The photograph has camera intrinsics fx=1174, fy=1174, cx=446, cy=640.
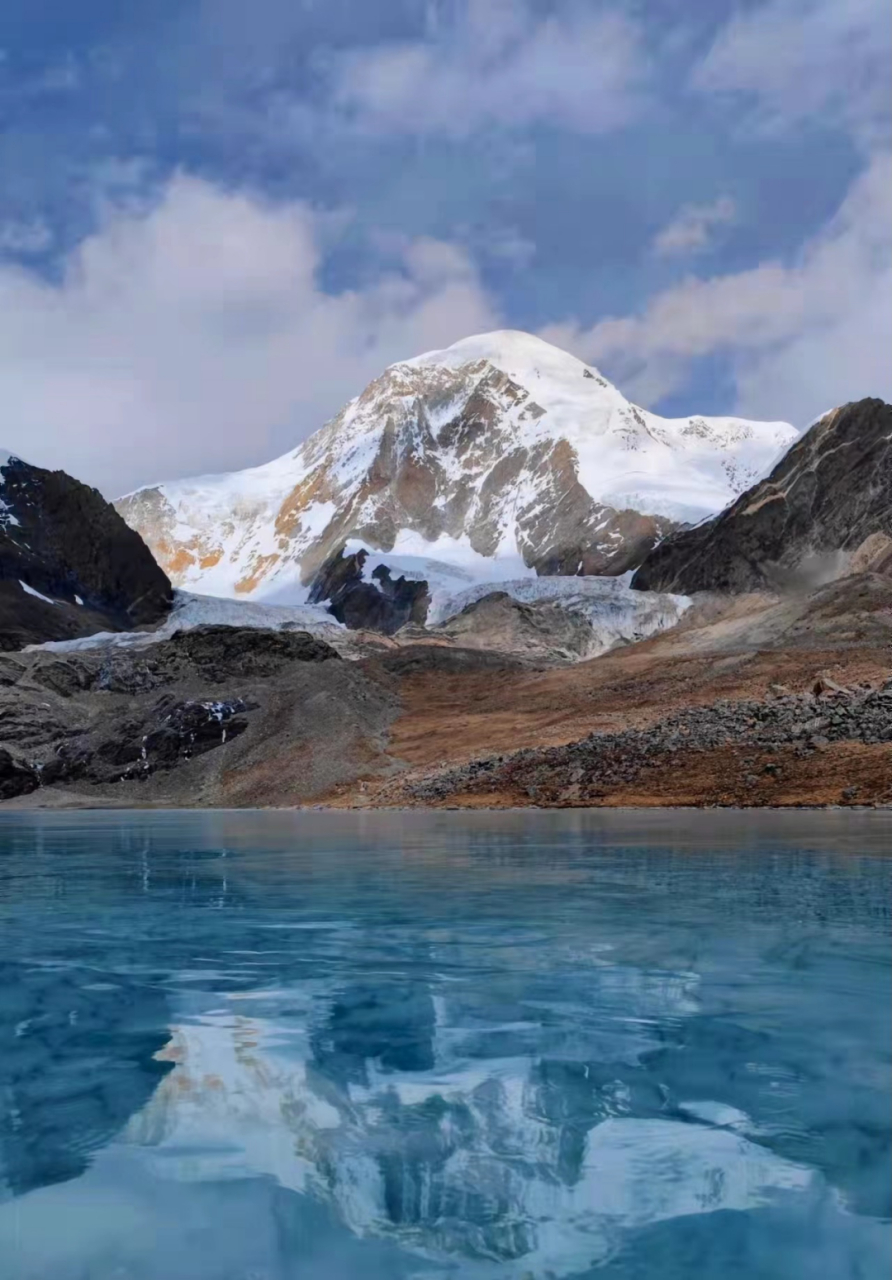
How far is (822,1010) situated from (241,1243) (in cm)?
588

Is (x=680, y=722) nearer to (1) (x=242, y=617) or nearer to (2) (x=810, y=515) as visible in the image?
(2) (x=810, y=515)

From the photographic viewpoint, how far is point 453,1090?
809 cm

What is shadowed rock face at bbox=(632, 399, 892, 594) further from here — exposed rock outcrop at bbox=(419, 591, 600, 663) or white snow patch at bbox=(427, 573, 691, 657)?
exposed rock outcrop at bbox=(419, 591, 600, 663)

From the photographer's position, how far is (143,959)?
532 inches

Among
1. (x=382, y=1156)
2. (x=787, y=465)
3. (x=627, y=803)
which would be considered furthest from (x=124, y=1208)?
(x=787, y=465)

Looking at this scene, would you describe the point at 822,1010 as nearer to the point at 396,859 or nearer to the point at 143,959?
the point at 143,959

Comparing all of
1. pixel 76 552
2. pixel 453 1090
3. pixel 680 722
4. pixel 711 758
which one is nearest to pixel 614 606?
pixel 76 552

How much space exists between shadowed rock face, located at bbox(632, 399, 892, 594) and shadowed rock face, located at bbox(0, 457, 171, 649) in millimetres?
84672

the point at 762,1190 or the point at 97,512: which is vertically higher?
the point at 97,512

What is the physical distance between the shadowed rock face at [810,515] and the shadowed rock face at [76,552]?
278 feet

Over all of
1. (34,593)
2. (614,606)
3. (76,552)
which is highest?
(76,552)

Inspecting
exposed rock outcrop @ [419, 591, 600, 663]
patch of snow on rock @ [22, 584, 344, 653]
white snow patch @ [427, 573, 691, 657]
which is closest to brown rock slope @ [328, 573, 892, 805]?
exposed rock outcrop @ [419, 591, 600, 663]

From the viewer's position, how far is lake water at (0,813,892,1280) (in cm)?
587

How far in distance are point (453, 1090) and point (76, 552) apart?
190 metres
